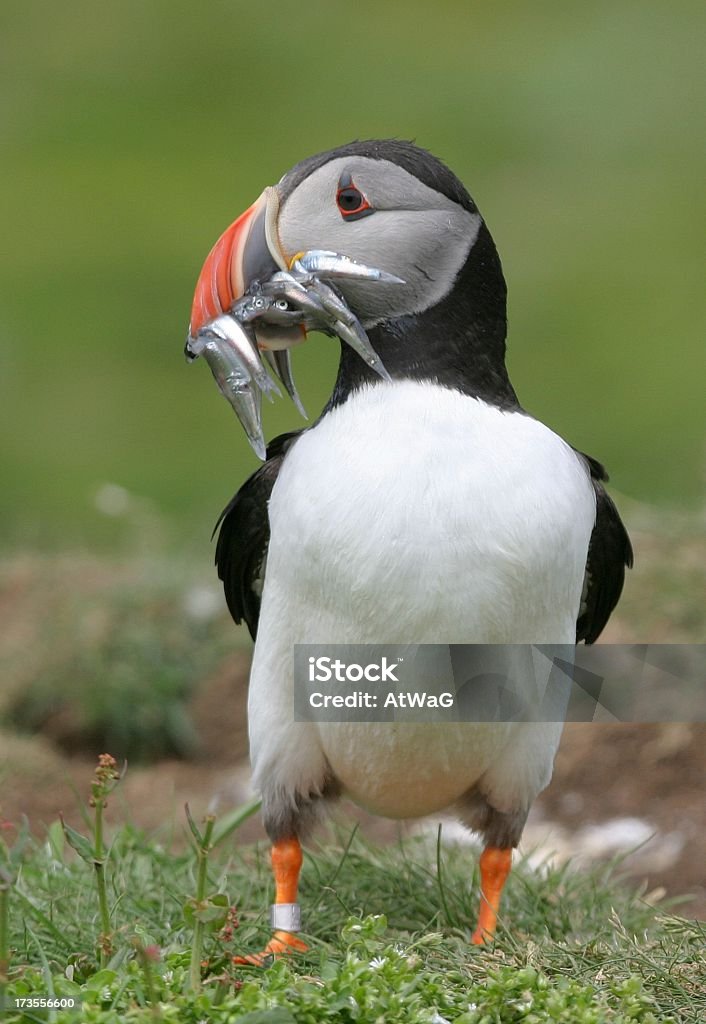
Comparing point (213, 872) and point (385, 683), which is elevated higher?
point (385, 683)

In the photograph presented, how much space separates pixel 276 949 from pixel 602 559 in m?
1.36

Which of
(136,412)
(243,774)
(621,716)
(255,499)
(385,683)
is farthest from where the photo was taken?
(136,412)

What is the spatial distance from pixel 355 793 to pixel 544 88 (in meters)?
12.4

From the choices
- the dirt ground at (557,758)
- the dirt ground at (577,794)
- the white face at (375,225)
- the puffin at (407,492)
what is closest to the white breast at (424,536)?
the puffin at (407,492)

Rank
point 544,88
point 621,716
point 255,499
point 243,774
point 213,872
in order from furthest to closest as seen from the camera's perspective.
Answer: point 544,88
point 243,774
point 621,716
point 213,872
point 255,499

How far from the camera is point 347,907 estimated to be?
4531mm

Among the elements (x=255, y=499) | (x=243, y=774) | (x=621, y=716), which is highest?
(x=255, y=499)

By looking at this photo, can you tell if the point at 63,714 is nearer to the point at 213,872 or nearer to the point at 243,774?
the point at 243,774

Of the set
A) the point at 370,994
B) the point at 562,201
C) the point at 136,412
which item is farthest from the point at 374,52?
the point at 370,994

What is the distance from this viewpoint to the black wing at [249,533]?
14.5 ft

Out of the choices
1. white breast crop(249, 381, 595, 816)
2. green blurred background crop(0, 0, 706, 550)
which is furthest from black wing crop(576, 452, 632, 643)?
green blurred background crop(0, 0, 706, 550)

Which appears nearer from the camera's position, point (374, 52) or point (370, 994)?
point (370, 994)

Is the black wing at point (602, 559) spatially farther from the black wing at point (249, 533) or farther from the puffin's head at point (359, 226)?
the black wing at point (249, 533)

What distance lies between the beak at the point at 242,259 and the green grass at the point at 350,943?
1.45 metres
